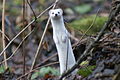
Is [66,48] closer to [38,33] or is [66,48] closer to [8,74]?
[8,74]

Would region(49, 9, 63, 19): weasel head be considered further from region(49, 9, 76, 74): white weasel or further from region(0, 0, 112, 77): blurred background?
region(0, 0, 112, 77): blurred background

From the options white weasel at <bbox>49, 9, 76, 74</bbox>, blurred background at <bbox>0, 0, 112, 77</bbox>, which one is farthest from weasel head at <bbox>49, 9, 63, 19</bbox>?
blurred background at <bbox>0, 0, 112, 77</bbox>

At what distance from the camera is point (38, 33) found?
22.3 feet

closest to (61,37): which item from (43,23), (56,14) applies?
(56,14)

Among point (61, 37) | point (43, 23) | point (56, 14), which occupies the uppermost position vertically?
point (56, 14)

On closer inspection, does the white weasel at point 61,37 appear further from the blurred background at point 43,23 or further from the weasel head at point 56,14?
the blurred background at point 43,23

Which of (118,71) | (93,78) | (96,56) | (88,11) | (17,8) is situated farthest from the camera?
(17,8)

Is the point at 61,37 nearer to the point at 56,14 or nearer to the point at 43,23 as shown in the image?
the point at 56,14

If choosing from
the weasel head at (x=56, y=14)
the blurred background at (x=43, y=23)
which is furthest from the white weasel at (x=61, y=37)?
the blurred background at (x=43, y=23)

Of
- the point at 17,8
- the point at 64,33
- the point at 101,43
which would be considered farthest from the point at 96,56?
the point at 17,8

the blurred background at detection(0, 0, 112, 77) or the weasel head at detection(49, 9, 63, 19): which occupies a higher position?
the weasel head at detection(49, 9, 63, 19)

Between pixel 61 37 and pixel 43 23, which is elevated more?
pixel 61 37

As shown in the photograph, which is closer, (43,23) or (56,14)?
(56,14)

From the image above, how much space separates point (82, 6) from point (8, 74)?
643 cm
